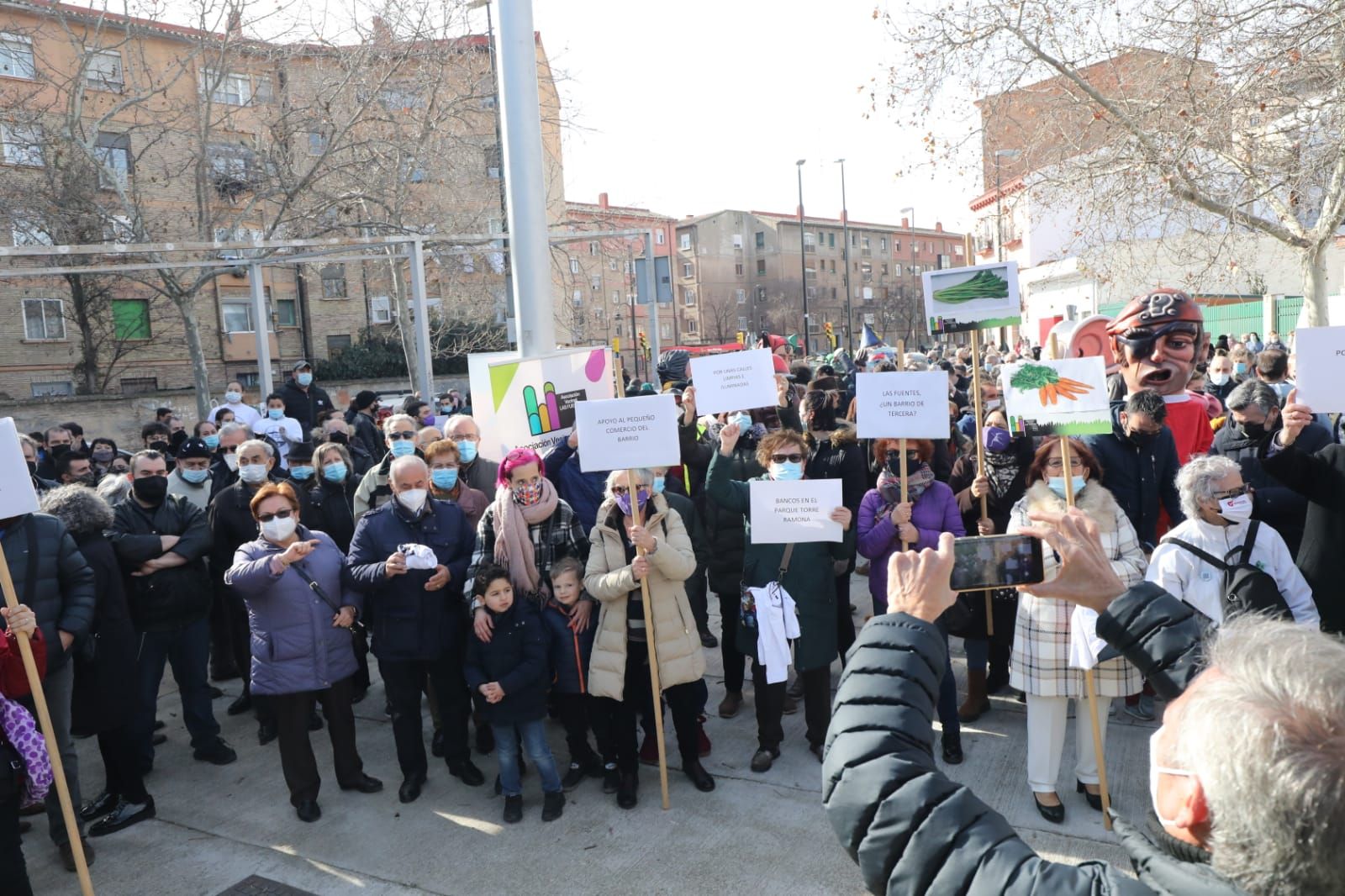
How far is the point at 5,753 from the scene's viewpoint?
3859 millimetres

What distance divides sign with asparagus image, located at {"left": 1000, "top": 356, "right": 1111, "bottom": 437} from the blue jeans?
2.98 meters

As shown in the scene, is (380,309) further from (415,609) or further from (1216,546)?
(1216,546)

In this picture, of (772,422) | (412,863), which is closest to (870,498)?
(772,422)

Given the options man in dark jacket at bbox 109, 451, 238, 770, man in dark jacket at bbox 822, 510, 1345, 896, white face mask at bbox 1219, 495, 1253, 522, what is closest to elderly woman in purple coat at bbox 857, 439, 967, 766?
white face mask at bbox 1219, 495, 1253, 522

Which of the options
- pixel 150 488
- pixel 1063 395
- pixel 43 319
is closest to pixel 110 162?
pixel 43 319

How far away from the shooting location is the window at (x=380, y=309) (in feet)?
116

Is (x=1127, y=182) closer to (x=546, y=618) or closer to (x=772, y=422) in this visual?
(x=772, y=422)

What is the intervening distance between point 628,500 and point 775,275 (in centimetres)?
7548

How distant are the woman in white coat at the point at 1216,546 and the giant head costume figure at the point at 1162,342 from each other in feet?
6.93

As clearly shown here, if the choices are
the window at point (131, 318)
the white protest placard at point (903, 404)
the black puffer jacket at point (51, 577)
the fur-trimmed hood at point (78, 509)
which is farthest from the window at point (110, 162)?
the white protest placard at point (903, 404)

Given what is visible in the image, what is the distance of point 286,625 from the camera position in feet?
16.2

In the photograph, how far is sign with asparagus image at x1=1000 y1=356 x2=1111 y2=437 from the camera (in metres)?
4.61

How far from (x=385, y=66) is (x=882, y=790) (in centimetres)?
1932

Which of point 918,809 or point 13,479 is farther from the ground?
point 13,479
